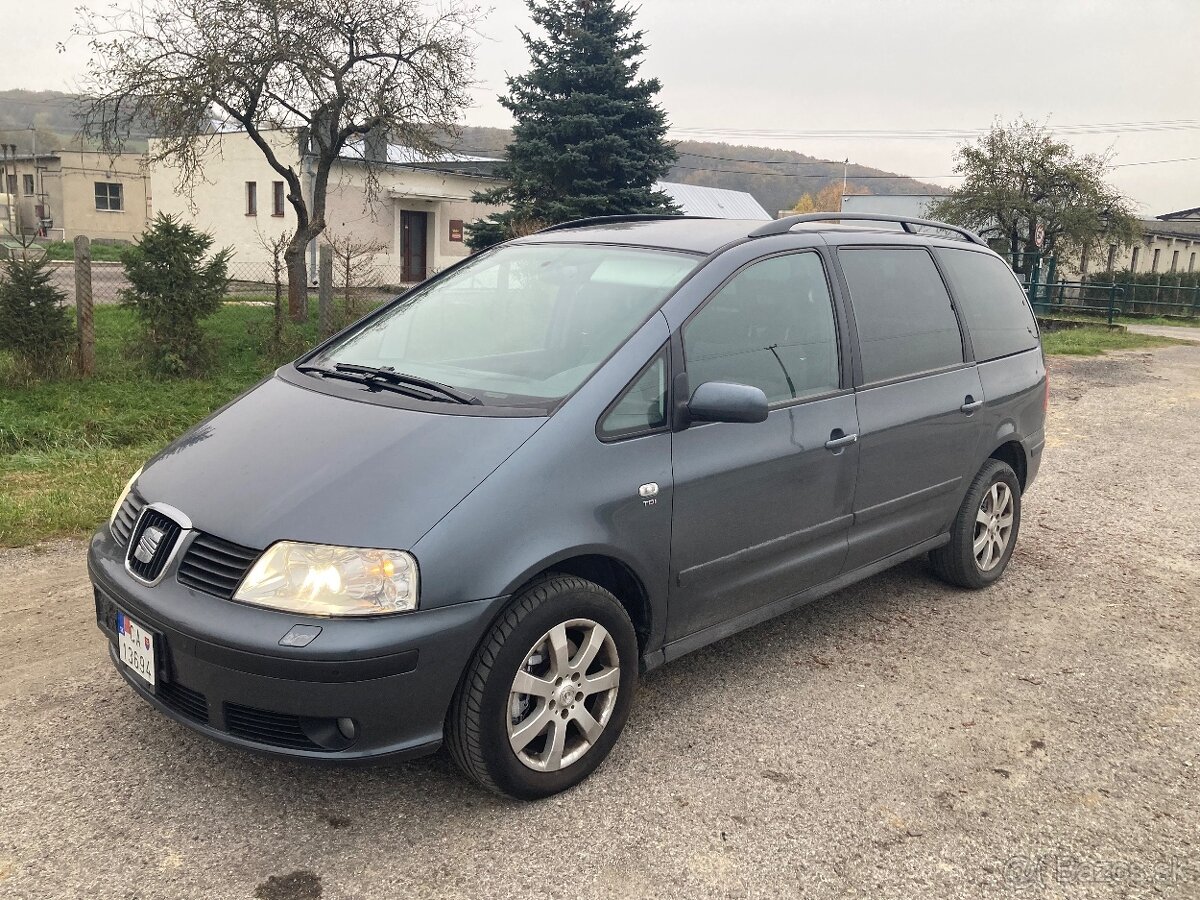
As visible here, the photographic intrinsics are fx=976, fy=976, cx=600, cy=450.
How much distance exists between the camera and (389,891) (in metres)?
2.54

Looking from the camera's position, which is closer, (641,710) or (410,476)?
(410,476)

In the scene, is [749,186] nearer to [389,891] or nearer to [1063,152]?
[1063,152]

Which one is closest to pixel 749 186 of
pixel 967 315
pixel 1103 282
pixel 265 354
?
pixel 1103 282

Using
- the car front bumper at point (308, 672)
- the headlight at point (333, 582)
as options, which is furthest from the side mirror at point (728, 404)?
the headlight at point (333, 582)

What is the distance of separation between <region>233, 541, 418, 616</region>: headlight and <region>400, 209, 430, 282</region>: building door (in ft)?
103

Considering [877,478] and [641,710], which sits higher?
[877,478]

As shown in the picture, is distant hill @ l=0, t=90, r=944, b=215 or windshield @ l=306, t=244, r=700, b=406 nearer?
windshield @ l=306, t=244, r=700, b=406

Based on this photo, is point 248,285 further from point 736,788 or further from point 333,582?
point 736,788

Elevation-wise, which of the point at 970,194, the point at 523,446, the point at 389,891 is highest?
the point at 970,194

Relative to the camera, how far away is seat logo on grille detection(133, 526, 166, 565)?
2857mm

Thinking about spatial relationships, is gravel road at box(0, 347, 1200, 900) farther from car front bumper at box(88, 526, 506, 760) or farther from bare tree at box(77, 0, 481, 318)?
bare tree at box(77, 0, 481, 318)

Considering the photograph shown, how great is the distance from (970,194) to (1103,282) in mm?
5916

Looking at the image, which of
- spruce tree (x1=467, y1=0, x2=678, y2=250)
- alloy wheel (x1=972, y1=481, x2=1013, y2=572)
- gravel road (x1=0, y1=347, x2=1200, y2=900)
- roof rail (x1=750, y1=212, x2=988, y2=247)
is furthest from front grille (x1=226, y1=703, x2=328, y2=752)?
spruce tree (x1=467, y1=0, x2=678, y2=250)

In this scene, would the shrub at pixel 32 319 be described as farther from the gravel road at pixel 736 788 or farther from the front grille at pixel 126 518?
the front grille at pixel 126 518
